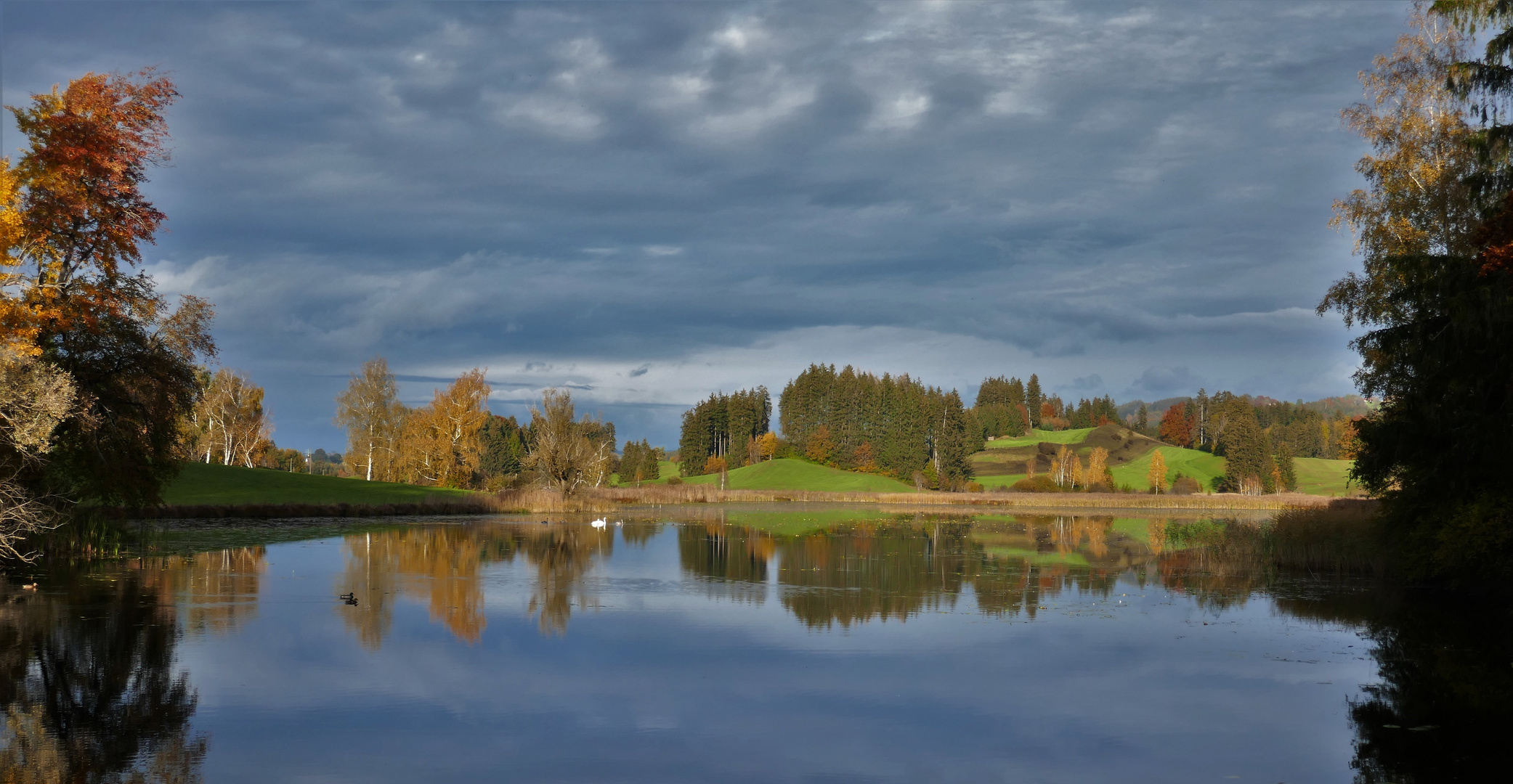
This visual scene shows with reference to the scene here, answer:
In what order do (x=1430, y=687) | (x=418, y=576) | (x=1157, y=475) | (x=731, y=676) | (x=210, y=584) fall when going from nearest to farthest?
(x=1430, y=687) → (x=731, y=676) → (x=210, y=584) → (x=418, y=576) → (x=1157, y=475)

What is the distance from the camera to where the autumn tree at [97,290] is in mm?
24812

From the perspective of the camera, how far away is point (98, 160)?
25.8 m

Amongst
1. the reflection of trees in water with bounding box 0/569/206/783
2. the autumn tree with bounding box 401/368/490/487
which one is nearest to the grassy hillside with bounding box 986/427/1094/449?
the autumn tree with bounding box 401/368/490/487

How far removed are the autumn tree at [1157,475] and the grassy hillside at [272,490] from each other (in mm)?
93304

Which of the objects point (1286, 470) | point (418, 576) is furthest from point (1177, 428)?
point (418, 576)

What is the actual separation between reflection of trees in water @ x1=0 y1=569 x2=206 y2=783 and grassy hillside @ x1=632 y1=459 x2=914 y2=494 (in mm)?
100019

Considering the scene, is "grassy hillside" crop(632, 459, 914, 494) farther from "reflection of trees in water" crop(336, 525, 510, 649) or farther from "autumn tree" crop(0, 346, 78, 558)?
"autumn tree" crop(0, 346, 78, 558)

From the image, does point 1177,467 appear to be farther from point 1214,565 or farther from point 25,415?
point 25,415

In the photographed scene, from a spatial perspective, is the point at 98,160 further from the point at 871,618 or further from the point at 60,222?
the point at 871,618

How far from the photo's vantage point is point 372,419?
307 ft

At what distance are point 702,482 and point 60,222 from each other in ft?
364

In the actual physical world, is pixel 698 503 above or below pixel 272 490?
below

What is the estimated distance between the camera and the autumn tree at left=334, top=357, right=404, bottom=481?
93.7 metres

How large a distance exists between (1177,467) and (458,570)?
5535 inches
